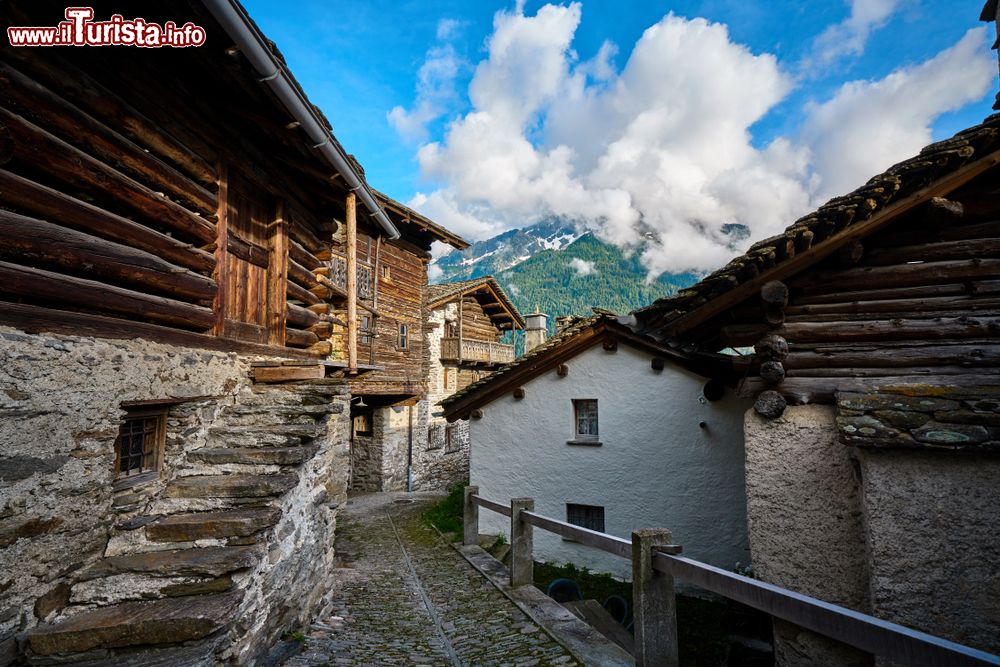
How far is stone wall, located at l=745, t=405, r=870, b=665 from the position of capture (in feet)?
15.6

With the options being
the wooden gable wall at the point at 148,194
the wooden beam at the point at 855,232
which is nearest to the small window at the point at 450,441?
the wooden gable wall at the point at 148,194

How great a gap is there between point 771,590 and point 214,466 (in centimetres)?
426

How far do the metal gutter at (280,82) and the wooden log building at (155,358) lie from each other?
0.07 feet

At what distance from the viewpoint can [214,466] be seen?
428 cm

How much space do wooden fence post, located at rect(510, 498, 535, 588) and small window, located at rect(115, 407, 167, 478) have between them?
3.58 m

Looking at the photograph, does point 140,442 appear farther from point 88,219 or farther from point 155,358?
point 88,219

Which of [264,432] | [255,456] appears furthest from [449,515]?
[255,456]

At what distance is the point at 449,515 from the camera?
37.5 ft

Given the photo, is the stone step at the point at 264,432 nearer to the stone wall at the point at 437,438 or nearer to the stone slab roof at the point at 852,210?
the stone slab roof at the point at 852,210

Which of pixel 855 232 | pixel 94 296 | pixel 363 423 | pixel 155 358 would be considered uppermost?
pixel 855 232

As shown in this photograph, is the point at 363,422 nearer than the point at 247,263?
No

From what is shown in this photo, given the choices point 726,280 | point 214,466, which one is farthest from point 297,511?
point 726,280

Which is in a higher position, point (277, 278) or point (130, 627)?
point (277, 278)

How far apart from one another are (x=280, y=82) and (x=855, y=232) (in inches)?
219
